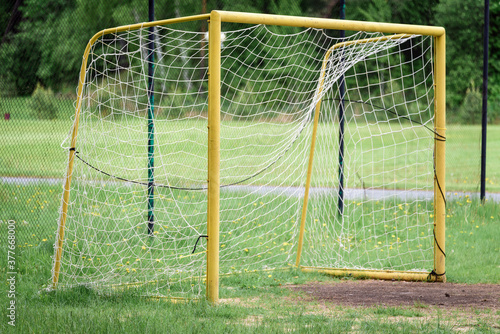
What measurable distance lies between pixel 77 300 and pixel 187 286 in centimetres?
105

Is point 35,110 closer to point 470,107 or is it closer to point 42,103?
point 42,103

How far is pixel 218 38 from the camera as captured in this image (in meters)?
4.77

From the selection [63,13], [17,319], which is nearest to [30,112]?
[63,13]

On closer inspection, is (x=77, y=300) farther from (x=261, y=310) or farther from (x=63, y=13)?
(x=63, y=13)

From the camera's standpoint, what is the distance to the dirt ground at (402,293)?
4.97 m

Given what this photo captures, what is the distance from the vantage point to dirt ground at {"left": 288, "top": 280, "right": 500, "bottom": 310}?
497 cm

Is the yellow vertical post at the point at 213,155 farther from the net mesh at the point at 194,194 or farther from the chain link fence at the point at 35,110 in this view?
the chain link fence at the point at 35,110

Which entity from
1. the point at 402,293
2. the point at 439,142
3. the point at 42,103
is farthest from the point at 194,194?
the point at 402,293

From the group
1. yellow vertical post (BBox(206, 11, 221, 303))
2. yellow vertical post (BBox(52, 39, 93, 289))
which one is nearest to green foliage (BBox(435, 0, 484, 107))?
yellow vertical post (BBox(206, 11, 221, 303))

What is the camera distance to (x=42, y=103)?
24.7 ft

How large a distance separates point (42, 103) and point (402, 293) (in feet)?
16.8

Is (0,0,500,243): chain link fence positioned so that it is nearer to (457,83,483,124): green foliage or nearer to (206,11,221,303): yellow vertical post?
(206,11,221,303): yellow vertical post

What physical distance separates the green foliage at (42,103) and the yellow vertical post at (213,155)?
3617mm

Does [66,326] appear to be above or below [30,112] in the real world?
below
